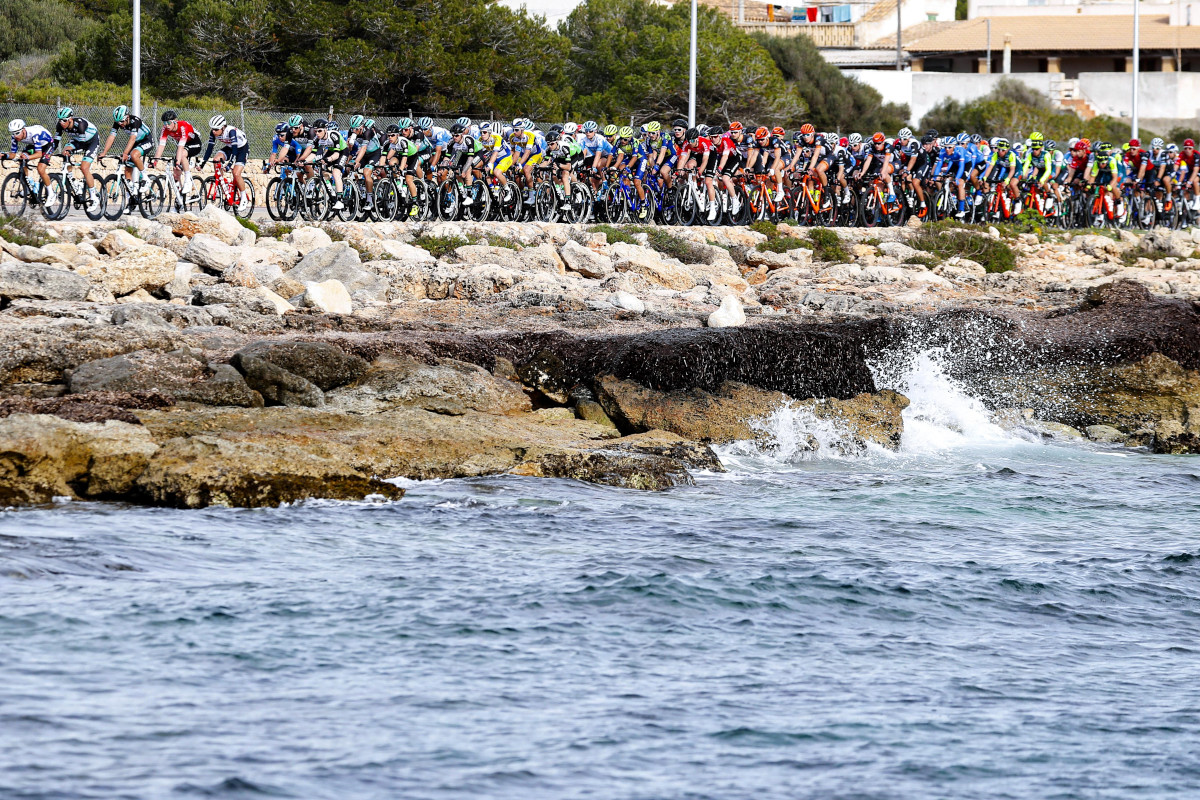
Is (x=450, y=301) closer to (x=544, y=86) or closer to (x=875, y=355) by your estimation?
(x=875, y=355)

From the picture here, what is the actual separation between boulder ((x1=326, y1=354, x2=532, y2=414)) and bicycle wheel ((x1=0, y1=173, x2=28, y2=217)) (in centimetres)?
933

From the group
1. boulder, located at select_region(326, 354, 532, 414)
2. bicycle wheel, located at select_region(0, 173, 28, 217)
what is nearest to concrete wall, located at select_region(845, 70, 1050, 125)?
bicycle wheel, located at select_region(0, 173, 28, 217)

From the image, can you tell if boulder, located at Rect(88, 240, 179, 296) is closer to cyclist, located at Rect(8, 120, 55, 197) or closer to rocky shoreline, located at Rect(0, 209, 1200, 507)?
rocky shoreline, located at Rect(0, 209, 1200, 507)

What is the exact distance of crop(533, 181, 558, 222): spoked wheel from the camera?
2433 centimetres

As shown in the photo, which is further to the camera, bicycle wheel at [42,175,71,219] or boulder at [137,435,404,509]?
bicycle wheel at [42,175,71,219]

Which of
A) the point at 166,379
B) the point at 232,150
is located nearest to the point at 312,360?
the point at 166,379

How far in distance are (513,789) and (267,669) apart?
164 cm

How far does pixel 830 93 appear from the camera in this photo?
58.2 meters

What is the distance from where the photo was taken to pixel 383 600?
7.89 metres

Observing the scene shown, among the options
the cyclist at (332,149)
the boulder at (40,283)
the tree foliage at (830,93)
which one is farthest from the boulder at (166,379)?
the tree foliage at (830,93)

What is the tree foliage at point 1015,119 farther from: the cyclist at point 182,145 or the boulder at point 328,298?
the boulder at point 328,298

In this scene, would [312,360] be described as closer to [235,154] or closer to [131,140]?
[131,140]

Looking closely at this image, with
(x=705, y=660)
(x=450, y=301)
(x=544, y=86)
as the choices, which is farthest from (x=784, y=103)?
(x=705, y=660)

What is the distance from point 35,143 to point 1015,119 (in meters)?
43.3
